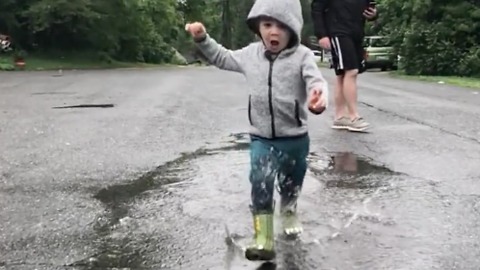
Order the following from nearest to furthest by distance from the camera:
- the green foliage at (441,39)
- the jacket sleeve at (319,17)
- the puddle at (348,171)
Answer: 1. the puddle at (348,171)
2. the jacket sleeve at (319,17)
3. the green foliage at (441,39)

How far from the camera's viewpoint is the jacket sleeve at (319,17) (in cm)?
800

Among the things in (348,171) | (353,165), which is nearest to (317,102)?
(348,171)

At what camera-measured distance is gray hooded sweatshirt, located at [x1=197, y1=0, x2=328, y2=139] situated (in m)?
3.96

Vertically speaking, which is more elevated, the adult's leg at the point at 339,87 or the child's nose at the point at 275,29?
the child's nose at the point at 275,29

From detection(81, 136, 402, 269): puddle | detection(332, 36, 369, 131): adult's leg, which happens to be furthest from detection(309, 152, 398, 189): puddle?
detection(332, 36, 369, 131): adult's leg

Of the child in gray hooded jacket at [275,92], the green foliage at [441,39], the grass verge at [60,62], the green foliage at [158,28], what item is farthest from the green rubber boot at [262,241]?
the grass verge at [60,62]

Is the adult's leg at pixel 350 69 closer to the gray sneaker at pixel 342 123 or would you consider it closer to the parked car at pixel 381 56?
the gray sneaker at pixel 342 123

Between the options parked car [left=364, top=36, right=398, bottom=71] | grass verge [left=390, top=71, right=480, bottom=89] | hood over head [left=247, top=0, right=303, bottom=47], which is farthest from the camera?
parked car [left=364, top=36, right=398, bottom=71]

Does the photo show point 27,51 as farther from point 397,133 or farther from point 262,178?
point 262,178

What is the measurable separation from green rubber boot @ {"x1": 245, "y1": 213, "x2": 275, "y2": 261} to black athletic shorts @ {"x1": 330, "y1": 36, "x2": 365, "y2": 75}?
4.45 metres

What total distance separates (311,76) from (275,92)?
0.22 m

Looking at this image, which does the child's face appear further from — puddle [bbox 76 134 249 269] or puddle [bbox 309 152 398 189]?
puddle [bbox 309 152 398 189]

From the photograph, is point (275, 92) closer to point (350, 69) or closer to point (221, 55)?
point (221, 55)

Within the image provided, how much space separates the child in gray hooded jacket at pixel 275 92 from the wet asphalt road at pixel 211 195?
358mm
